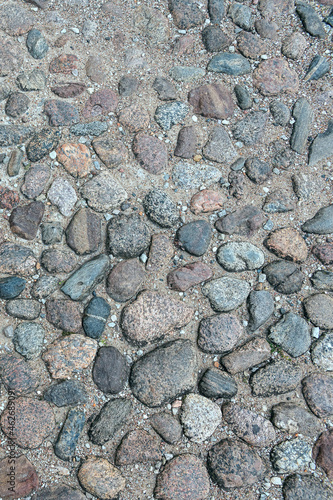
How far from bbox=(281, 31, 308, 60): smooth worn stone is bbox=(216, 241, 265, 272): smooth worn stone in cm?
157

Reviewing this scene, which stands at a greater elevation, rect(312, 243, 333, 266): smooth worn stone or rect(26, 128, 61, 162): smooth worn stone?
rect(26, 128, 61, 162): smooth worn stone

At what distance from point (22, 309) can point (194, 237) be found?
1.16 metres

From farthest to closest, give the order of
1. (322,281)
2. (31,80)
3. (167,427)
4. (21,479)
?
(31,80) → (322,281) → (167,427) → (21,479)

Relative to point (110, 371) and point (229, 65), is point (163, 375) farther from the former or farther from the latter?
point (229, 65)

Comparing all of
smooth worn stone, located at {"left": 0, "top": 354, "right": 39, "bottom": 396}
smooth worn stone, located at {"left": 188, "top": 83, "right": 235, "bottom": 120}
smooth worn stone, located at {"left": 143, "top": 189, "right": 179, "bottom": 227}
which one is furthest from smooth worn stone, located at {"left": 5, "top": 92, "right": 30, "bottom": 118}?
smooth worn stone, located at {"left": 0, "top": 354, "right": 39, "bottom": 396}

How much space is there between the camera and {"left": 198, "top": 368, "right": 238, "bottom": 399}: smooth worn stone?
7.75ft

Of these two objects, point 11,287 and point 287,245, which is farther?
point 287,245

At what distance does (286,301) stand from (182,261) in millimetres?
729

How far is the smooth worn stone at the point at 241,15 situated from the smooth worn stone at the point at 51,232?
2077 mm

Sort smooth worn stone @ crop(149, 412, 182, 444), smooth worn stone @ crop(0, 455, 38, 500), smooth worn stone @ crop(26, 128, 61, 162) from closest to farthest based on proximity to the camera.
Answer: smooth worn stone @ crop(0, 455, 38, 500)
smooth worn stone @ crop(149, 412, 182, 444)
smooth worn stone @ crop(26, 128, 61, 162)

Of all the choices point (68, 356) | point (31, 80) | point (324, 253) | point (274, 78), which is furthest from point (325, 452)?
point (31, 80)

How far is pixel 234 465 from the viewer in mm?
2256

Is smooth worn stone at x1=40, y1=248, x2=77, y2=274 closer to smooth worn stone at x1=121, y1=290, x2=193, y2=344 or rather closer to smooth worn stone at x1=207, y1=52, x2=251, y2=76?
smooth worn stone at x1=121, y1=290, x2=193, y2=344

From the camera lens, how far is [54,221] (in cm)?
254
